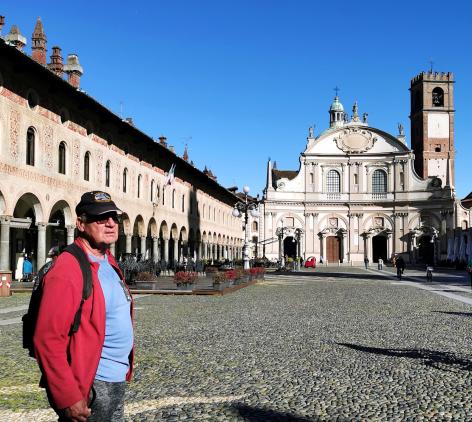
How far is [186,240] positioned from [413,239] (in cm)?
3282

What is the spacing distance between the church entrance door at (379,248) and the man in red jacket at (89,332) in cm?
6831


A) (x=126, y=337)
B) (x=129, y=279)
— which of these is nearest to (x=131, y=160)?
(x=129, y=279)

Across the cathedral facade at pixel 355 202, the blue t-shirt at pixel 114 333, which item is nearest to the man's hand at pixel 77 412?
the blue t-shirt at pixel 114 333

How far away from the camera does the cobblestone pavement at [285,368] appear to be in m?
5.65

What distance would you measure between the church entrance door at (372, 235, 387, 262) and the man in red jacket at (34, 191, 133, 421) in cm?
6831

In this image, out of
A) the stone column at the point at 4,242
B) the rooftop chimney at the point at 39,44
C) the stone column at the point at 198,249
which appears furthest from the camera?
the stone column at the point at 198,249

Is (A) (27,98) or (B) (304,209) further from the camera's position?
(B) (304,209)

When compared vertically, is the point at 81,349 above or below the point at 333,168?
below

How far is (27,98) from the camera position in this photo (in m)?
21.0

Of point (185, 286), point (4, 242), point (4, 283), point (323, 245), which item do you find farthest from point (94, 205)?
point (323, 245)

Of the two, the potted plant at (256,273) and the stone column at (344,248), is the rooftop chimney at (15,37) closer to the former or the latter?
the potted plant at (256,273)

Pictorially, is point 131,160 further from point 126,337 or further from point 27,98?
point 126,337

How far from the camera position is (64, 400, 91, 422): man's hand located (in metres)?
2.80

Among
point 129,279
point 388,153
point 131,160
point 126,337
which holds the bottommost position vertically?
point 129,279
